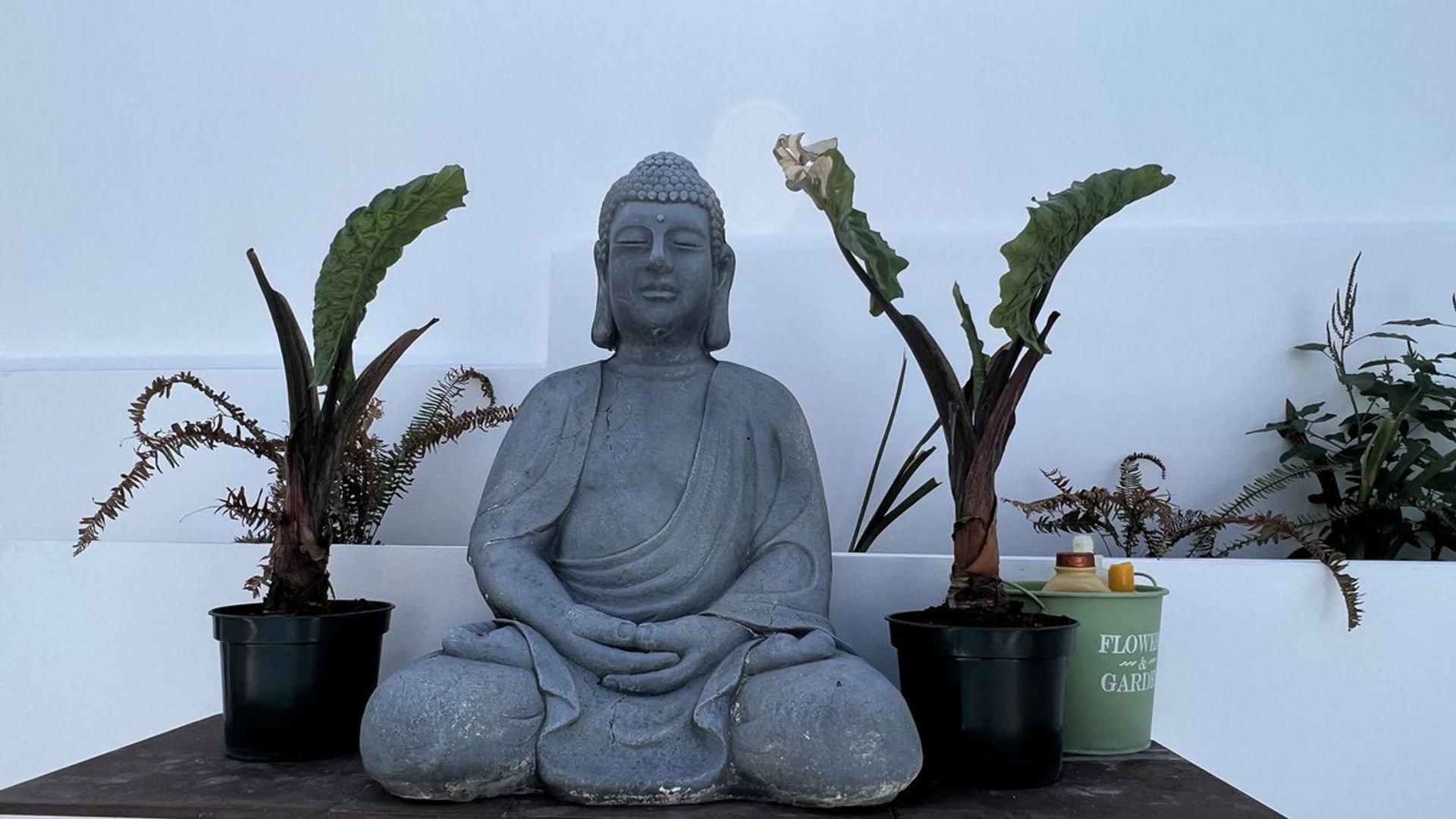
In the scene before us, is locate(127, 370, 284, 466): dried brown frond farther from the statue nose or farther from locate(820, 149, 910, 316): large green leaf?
locate(820, 149, 910, 316): large green leaf

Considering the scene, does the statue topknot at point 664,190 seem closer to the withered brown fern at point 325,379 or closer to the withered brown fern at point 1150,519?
the withered brown fern at point 325,379

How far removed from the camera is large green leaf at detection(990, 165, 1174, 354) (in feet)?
7.86

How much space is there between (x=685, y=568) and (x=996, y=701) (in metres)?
0.77

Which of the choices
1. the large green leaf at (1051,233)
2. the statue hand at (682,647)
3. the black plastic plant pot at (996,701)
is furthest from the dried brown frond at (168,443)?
the large green leaf at (1051,233)

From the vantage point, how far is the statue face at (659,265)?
286 cm

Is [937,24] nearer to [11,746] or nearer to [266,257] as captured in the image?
[266,257]

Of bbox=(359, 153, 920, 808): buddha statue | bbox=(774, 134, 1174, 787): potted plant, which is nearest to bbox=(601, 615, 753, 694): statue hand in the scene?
bbox=(359, 153, 920, 808): buddha statue

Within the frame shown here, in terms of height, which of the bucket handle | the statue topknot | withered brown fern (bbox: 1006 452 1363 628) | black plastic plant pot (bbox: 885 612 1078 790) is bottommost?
black plastic plant pot (bbox: 885 612 1078 790)

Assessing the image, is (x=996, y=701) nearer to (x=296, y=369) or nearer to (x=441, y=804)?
(x=441, y=804)

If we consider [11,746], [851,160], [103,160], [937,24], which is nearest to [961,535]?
[851,160]

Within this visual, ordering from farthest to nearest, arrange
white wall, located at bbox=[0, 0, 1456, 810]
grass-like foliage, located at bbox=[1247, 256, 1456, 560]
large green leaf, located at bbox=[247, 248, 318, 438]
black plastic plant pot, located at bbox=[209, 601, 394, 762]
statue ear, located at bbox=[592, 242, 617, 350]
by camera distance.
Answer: white wall, located at bbox=[0, 0, 1456, 810] → grass-like foliage, located at bbox=[1247, 256, 1456, 560] → statue ear, located at bbox=[592, 242, 617, 350] → large green leaf, located at bbox=[247, 248, 318, 438] → black plastic plant pot, located at bbox=[209, 601, 394, 762]

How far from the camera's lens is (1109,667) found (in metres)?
2.68

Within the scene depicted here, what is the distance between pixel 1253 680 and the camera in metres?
2.97

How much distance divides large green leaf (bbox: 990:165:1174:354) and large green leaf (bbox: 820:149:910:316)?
0.25m
